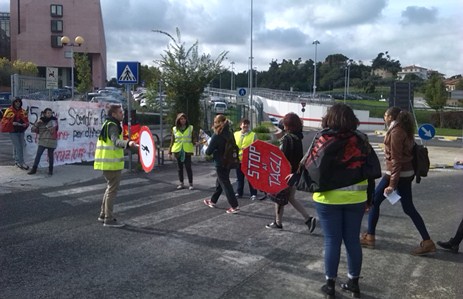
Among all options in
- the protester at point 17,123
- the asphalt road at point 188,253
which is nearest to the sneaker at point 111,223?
the asphalt road at point 188,253

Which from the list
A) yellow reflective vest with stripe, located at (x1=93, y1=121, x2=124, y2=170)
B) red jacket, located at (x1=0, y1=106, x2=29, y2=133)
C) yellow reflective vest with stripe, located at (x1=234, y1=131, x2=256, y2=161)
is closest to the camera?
yellow reflective vest with stripe, located at (x1=93, y1=121, x2=124, y2=170)

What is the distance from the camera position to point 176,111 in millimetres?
22188

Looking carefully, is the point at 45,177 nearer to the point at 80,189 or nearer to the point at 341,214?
the point at 80,189

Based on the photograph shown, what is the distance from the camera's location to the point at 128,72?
44.2ft

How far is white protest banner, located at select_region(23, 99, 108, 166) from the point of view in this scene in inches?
513

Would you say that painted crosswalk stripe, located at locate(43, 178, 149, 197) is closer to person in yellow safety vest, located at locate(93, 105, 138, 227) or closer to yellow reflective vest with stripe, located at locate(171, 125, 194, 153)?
yellow reflective vest with stripe, located at locate(171, 125, 194, 153)

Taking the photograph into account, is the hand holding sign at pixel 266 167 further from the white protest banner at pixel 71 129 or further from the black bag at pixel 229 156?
the white protest banner at pixel 71 129

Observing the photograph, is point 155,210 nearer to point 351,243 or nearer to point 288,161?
point 288,161

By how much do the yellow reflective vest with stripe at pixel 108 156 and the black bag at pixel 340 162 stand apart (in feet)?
11.9

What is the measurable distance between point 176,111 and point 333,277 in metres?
18.1

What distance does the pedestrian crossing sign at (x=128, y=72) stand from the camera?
13.4 metres

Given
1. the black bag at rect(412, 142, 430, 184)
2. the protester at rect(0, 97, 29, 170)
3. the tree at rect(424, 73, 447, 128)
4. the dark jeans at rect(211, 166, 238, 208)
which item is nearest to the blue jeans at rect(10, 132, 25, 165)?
the protester at rect(0, 97, 29, 170)

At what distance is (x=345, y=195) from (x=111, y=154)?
155 inches

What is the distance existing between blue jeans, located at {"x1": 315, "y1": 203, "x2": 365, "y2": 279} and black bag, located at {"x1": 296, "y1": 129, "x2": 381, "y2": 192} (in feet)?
0.75
